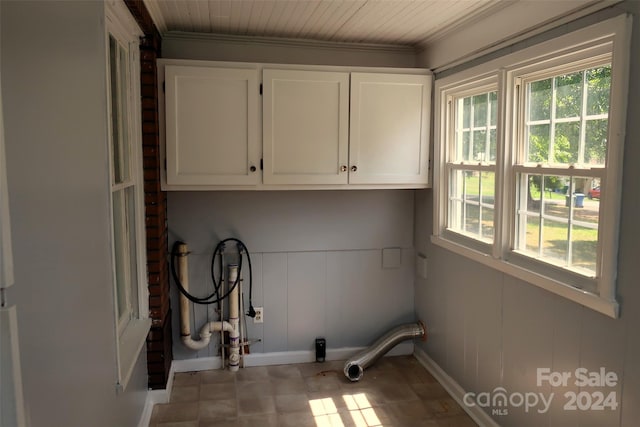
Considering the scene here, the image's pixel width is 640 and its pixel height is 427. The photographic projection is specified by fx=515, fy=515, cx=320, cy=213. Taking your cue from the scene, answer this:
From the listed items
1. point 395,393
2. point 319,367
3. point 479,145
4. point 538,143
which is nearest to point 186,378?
point 319,367

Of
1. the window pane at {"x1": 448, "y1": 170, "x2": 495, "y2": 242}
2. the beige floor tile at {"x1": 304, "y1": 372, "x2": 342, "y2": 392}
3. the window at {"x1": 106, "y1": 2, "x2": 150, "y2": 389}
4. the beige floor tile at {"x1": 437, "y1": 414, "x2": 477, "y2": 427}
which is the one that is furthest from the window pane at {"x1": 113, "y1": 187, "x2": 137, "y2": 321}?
the window pane at {"x1": 448, "y1": 170, "x2": 495, "y2": 242}

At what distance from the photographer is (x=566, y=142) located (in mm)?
2293

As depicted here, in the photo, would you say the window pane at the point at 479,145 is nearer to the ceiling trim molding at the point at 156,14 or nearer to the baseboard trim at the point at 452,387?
the baseboard trim at the point at 452,387

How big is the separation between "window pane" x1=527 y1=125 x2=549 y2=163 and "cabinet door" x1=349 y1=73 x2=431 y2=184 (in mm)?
987

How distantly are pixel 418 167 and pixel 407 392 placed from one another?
1484mm

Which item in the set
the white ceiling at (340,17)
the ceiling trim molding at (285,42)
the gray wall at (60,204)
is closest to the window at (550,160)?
the white ceiling at (340,17)

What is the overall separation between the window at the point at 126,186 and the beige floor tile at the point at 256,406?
82 cm

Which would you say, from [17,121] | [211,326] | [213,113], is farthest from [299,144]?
[17,121]

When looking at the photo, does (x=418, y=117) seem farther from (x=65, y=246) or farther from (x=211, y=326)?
(x=65, y=246)

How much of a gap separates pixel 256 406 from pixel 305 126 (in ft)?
5.81

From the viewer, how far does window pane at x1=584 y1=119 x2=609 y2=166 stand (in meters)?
2.06

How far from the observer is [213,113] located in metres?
3.17

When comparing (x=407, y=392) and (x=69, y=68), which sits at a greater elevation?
(x=69, y=68)

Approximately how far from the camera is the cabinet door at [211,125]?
123 inches
